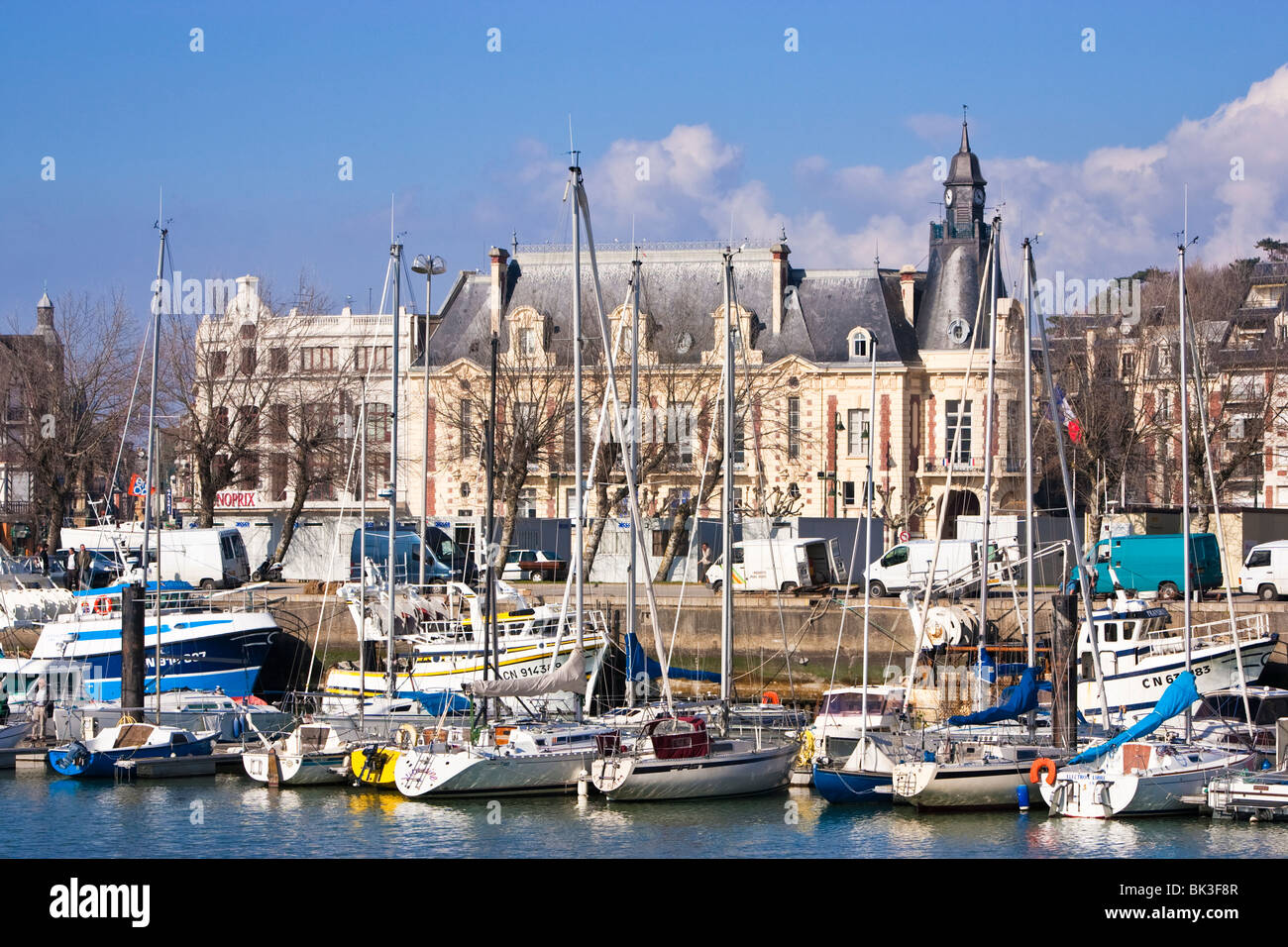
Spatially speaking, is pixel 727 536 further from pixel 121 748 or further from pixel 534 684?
pixel 121 748

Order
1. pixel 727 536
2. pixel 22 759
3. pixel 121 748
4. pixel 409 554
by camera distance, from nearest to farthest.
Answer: pixel 121 748
pixel 727 536
pixel 22 759
pixel 409 554

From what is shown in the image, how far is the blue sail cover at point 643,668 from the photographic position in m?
34.8

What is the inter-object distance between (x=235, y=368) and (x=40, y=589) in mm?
13794

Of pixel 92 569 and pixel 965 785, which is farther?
pixel 92 569

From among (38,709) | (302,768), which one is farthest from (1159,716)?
(38,709)

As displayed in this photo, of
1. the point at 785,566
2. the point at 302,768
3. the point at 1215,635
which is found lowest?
the point at 302,768

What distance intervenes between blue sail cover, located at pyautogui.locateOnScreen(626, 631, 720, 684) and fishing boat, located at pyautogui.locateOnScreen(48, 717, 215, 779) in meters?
9.03

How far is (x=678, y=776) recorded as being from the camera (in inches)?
1069

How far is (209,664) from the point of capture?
39938 millimetres

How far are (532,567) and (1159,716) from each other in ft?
102

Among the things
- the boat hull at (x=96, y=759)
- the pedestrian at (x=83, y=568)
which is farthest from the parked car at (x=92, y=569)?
the boat hull at (x=96, y=759)

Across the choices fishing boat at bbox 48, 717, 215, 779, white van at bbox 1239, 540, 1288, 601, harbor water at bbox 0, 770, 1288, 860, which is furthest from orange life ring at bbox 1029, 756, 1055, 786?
white van at bbox 1239, 540, 1288, 601

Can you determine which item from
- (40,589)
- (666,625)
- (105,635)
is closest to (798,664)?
(666,625)

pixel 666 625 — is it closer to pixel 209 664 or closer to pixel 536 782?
pixel 209 664
